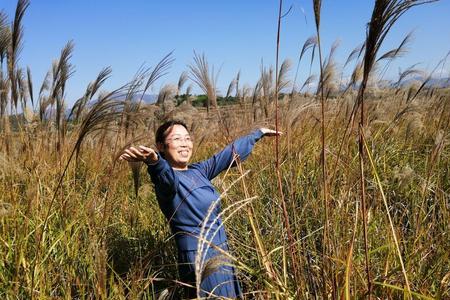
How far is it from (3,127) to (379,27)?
315 cm

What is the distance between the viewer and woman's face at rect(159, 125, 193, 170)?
270cm

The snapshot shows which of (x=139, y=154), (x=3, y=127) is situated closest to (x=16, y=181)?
(x=3, y=127)

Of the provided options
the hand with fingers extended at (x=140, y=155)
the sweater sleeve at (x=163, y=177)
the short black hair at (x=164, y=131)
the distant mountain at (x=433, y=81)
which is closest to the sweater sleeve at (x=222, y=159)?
the short black hair at (x=164, y=131)

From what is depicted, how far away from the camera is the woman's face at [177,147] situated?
2703 millimetres

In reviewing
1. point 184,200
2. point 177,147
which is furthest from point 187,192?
point 177,147

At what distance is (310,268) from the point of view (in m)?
1.65

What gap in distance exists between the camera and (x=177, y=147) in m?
2.71

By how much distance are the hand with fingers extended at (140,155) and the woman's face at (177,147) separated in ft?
1.70

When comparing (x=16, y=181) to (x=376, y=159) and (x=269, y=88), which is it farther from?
(x=376, y=159)

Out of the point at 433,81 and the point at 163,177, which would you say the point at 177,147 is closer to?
the point at 163,177

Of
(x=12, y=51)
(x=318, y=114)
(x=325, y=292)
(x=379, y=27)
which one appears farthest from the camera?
(x=318, y=114)

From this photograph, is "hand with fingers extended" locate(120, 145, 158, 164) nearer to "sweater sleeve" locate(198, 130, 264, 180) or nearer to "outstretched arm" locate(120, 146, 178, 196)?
"outstretched arm" locate(120, 146, 178, 196)

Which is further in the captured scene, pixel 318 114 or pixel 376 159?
pixel 318 114

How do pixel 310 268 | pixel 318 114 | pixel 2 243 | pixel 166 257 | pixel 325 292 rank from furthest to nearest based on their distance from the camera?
pixel 318 114 → pixel 166 257 → pixel 2 243 → pixel 310 268 → pixel 325 292
